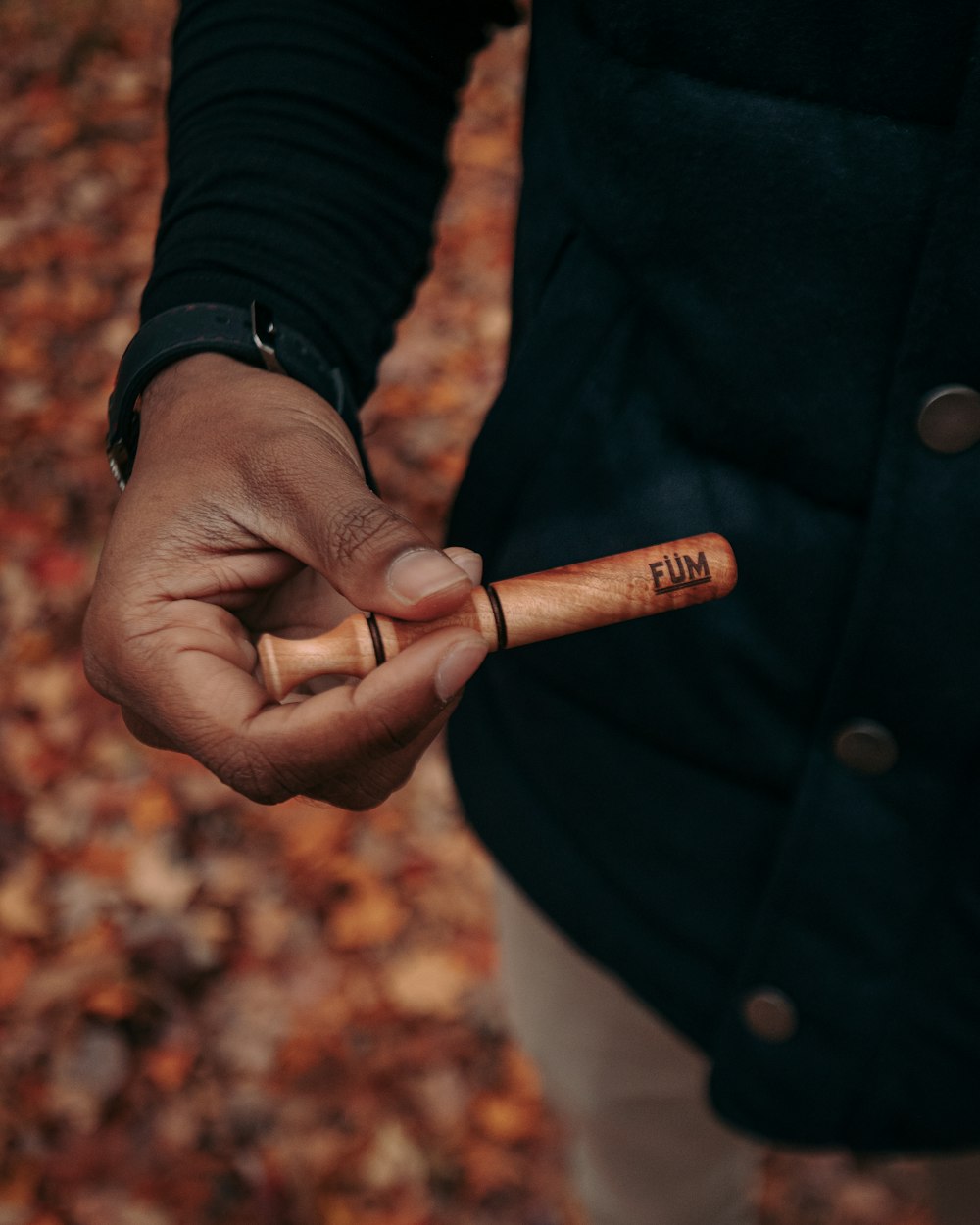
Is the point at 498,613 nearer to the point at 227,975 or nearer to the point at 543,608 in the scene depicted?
the point at 543,608

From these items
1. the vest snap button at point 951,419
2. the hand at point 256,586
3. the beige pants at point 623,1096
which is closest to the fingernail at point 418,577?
the hand at point 256,586

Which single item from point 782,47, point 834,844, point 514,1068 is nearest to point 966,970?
point 834,844

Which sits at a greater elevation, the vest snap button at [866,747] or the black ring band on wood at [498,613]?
the black ring band on wood at [498,613]

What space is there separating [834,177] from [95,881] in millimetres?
2679

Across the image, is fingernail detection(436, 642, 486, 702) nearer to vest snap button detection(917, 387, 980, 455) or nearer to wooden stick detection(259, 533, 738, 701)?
wooden stick detection(259, 533, 738, 701)

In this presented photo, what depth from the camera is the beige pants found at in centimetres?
174

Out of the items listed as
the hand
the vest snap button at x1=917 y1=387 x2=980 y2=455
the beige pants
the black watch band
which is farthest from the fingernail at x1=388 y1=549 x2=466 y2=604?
the beige pants

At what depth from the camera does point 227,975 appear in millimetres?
2721

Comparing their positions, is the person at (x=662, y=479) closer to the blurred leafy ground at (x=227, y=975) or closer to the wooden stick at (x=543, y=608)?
the wooden stick at (x=543, y=608)

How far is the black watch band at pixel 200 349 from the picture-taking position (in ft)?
3.66

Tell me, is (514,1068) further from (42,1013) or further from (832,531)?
(832,531)

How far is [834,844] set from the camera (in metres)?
1.21

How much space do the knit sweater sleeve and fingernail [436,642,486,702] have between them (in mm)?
481

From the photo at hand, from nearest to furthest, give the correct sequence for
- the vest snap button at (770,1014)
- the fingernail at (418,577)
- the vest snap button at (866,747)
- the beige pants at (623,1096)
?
the fingernail at (418,577), the vest snap button at (866,747), the vest snap button at (770,1014), the beige pants at (623,1096)
